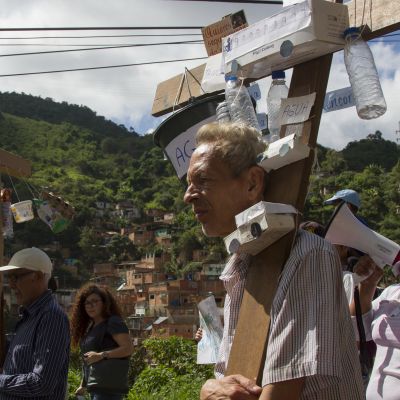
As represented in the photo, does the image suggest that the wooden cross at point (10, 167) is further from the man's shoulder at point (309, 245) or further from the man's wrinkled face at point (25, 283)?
the man's shoulder at point (309, 245)

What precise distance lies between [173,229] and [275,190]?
282 ft

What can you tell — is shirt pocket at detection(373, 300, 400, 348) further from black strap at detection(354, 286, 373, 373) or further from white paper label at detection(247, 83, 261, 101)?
white paper label at detection(247, 83, 261, 101)

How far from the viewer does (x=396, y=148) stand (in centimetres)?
4453

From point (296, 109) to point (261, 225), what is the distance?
402mm

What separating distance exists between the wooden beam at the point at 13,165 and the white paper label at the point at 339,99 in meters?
2.25

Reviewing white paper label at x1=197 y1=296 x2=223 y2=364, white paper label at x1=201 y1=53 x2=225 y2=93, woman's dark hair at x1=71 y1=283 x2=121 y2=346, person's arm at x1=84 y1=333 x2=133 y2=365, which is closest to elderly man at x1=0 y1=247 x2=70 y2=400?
white paper label at x1=197 y1=296 x2=223 y2=364

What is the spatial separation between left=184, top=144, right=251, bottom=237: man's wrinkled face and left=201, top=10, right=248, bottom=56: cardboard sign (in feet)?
3.92

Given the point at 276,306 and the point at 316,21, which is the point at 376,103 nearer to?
the point at 316,21

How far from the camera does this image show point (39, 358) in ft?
10.1

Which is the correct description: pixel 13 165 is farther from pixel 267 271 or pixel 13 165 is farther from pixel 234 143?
pixel 267 271

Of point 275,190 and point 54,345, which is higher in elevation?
point 275,190

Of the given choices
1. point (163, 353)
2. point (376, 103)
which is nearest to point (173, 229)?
point (163, 353)

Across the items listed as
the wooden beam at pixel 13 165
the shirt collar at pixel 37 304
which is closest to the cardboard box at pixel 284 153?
the shirt collar at pixel 37 304

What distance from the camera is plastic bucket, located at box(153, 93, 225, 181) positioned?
8.54ft
